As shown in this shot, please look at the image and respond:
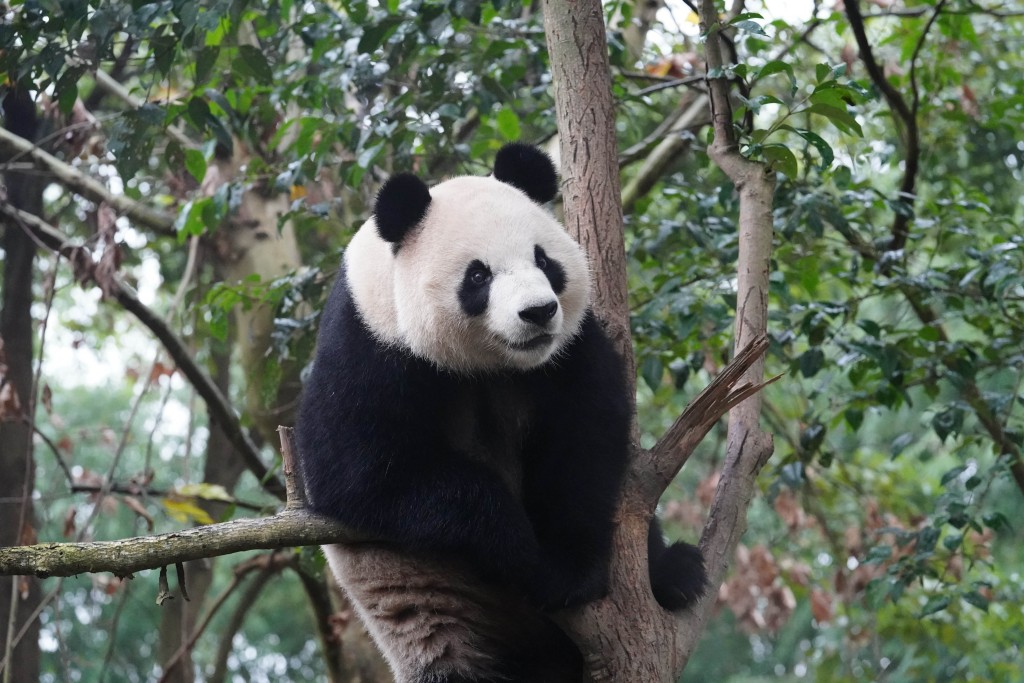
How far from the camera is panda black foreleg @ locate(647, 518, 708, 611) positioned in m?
3.28

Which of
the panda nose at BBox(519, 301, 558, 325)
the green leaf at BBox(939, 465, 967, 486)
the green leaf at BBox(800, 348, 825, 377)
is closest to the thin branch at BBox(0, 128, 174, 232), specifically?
the panda nose at BBox(519, 301, 558, 325)

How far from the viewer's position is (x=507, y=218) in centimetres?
313

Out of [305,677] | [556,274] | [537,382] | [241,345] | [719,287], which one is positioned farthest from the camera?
[305,677]

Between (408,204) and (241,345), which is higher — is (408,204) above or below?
below

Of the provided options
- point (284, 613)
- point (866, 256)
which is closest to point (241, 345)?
point (866, 256)

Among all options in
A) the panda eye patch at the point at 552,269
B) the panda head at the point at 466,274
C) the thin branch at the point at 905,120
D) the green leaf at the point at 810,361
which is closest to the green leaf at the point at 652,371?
the green leaf at the point at 810,361

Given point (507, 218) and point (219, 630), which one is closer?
point (507, 218)

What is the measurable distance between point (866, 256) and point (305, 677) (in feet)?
41.6

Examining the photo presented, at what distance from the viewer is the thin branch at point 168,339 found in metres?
4.81

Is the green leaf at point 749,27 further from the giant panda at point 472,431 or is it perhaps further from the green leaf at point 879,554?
the green leaf at point 879,554

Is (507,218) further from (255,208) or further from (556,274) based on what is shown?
(255,208)

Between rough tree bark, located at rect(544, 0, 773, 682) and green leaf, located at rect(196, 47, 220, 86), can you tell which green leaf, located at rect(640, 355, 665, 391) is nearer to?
rough tree bark, located at rect(544, 0, 773, 682)

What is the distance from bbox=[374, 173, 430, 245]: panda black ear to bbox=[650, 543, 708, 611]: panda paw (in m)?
1.45

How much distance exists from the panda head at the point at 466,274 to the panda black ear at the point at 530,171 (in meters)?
0.11
